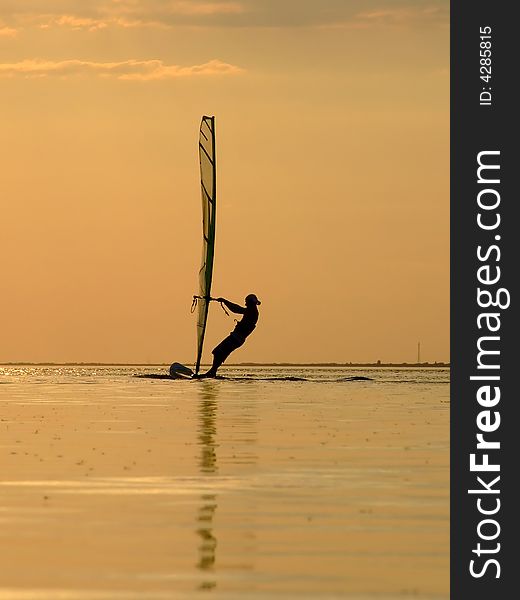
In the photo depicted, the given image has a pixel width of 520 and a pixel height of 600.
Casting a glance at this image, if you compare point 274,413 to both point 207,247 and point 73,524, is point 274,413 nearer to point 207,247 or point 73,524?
point 73,524

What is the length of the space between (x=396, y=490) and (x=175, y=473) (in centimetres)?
299

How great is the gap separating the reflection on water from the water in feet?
0.10

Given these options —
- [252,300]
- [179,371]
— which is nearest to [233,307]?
[252,300]

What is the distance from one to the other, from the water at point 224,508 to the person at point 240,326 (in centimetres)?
1930

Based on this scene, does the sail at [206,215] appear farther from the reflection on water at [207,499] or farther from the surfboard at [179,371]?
the reflection on water at [207,499]

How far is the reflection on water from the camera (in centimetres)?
1097

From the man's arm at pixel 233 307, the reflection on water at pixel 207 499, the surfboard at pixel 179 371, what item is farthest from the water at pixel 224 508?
the surfboard at pixel 179 371

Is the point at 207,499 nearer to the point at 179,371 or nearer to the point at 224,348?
the point at 224,348

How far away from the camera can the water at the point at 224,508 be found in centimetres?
1041

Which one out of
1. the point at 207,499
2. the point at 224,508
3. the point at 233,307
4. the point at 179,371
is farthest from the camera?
the point at 179,371

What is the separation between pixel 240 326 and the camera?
160 ft

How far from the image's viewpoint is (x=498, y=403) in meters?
16.6

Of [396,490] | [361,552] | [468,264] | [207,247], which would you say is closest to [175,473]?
[396,490]

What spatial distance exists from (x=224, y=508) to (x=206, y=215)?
3878 cm
